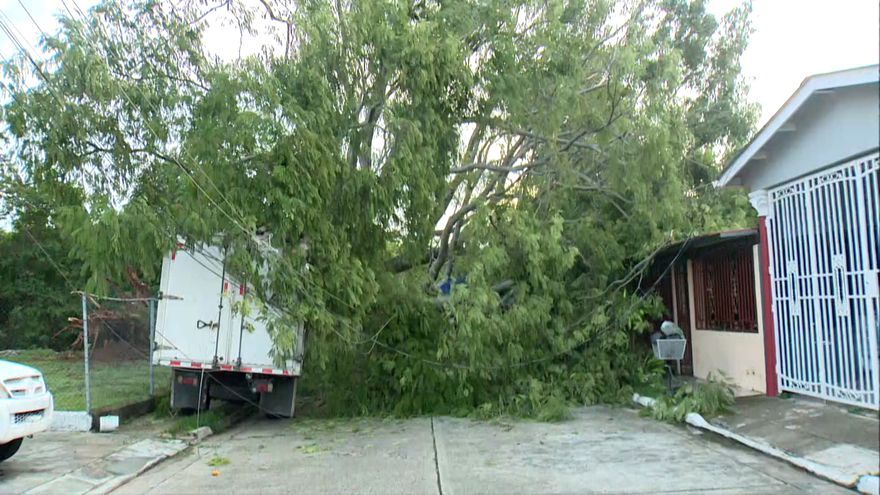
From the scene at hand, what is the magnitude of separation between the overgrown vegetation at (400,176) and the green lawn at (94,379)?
3.03 m

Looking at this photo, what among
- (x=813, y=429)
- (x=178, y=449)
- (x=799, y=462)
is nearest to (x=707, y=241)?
(x=813, y=429)

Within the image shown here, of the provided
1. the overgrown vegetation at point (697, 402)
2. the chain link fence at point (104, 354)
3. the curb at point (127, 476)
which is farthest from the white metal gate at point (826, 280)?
the chain link fence at point (104, 354)

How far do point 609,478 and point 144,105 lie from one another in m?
8.18

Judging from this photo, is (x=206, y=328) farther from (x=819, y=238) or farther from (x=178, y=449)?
(x=819, y=238)

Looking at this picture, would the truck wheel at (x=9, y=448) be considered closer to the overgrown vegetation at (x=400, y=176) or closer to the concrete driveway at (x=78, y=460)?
the concrete driveway at (x=78, y=460)

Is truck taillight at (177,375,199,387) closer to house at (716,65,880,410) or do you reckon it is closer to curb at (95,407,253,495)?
curb at (95,407,253,495)

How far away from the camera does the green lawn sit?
1226cm

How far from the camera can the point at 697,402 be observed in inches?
391

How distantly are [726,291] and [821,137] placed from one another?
7097 millimetres

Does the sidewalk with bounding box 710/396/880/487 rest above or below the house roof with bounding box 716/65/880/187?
below

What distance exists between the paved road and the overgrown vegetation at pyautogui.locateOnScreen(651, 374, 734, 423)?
26cm

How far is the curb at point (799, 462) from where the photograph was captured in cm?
607

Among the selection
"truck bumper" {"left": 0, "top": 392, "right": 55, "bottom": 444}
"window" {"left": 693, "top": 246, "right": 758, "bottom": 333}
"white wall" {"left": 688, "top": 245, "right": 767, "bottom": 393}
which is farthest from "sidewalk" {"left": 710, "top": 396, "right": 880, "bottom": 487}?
"truck bumper" {"left": 0, "top": 392, "right": 55, "bottom": 444}

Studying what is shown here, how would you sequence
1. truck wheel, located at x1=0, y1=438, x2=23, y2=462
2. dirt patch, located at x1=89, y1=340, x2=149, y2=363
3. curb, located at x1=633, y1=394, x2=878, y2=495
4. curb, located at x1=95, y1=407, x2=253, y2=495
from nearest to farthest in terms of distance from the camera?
1. curb, located at x1=633, y1=394, x2=878, y2=495
2. curb, located at x1=95, y1=407, x2=253, y2=495
3. truck wheel, located at x1=0, y1=438, x2=23, y2=462
4. dirt patch, located at x1=89, y1=340, x2=149, y2=363
